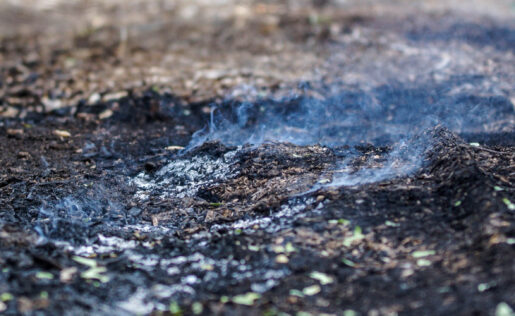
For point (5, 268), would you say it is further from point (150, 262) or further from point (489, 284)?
point (489, 284)

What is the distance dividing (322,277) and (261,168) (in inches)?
48.4

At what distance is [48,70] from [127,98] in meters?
1.40

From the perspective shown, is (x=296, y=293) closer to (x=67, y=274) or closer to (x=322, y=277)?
(x=322, y=277)

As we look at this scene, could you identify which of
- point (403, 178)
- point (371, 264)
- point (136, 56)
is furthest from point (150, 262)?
point (136, 56)

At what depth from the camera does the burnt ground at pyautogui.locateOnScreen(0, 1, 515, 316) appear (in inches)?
86.2

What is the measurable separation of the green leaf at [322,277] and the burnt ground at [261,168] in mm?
10

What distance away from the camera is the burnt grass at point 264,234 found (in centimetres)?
209

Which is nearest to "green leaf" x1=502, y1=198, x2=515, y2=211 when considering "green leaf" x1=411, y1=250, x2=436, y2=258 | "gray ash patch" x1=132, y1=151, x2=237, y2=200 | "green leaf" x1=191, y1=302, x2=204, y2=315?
"green leaf" x1=411, y1=250, x2=436, y2=258

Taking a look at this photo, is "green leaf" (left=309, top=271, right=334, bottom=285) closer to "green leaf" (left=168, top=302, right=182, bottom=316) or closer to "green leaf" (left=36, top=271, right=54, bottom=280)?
"green leaf" (left=168, top=302, right=182, bottom=316)

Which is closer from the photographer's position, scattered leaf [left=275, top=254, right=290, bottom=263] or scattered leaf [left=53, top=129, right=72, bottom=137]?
scattered leaf [left=275, top=254, right=290, bottom=263]

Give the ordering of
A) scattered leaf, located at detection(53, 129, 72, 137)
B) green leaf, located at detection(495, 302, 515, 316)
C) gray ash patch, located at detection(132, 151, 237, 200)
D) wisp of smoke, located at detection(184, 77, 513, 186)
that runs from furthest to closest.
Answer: scattered leaf, located at detection(53, 129, 72, 137) → wisp of smoke, located at detection(184, 77, 513, 186) → gray ash patch, located at detection(132, 151, 237, 200) → green leaf, located at detection(495, 302, 515, 316)

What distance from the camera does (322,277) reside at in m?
2.25

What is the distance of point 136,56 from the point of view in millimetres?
5836

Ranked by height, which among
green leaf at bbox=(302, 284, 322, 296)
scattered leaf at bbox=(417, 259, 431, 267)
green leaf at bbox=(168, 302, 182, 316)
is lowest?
green leaf at bbox=(168, 302, 182, 316)
